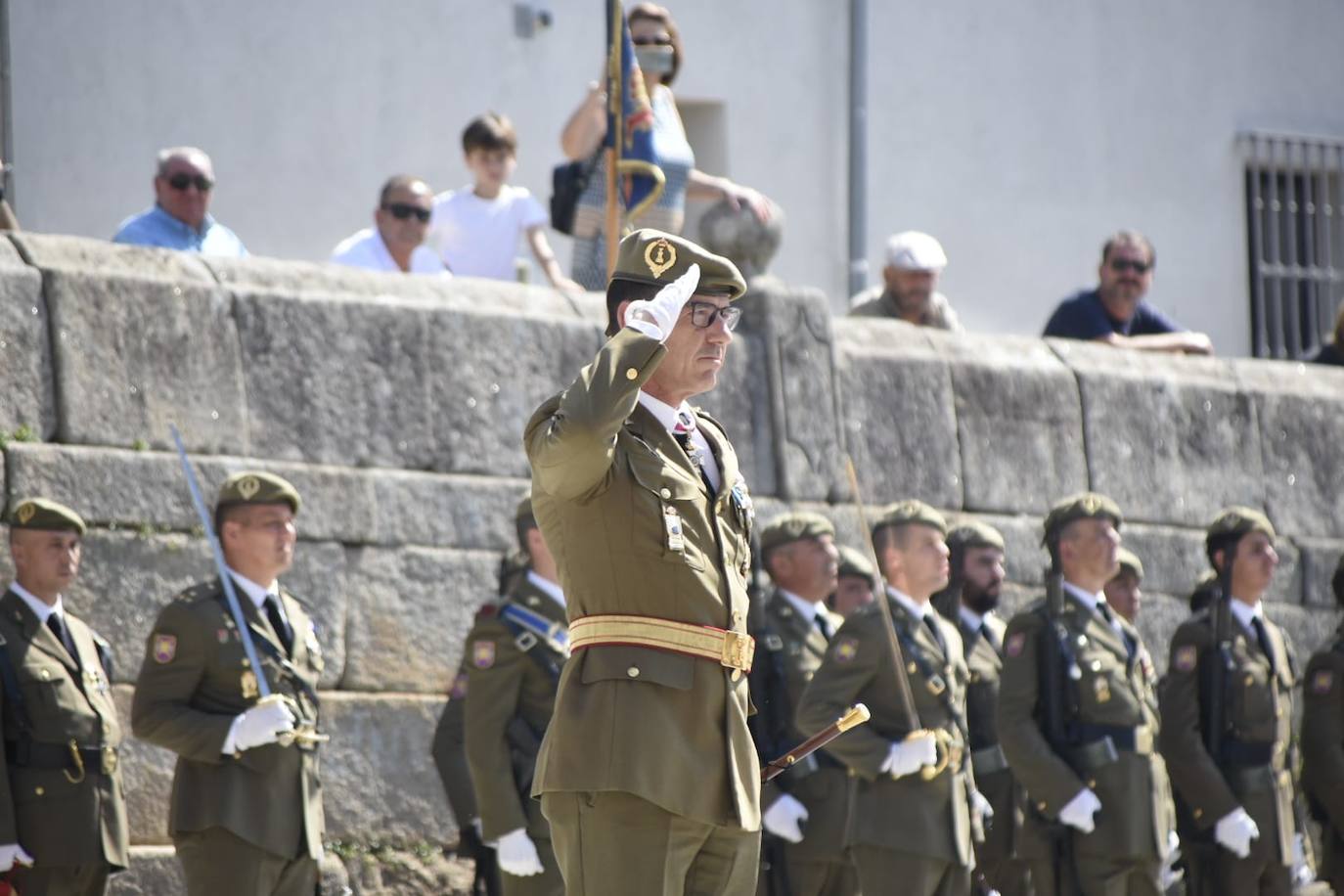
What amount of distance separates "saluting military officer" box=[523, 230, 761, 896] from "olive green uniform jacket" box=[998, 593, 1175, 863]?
3203 millimetres

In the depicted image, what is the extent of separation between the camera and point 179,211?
8.95 meters

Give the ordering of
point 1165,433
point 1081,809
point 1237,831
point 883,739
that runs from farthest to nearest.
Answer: point 1165,433
point 1237,831
point 1081,809
point 883,739

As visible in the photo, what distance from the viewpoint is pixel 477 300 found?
9.04m

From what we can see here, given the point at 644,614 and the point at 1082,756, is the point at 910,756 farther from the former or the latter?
the point at 644,614

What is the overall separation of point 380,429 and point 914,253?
2.72 metres

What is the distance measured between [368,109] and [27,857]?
15.4 feet

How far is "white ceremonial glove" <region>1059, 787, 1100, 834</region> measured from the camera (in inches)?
329

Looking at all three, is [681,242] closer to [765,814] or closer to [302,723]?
[302,723]

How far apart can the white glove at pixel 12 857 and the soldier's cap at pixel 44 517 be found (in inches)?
36.7

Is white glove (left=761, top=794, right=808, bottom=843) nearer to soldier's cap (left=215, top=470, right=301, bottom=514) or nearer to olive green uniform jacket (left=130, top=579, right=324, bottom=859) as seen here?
olive green uniform jacket (left=130, top=579, right=324, bottom=859)

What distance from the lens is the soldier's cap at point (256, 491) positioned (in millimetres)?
7453

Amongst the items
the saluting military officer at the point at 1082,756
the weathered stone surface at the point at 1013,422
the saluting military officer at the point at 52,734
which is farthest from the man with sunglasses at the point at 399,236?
the saluting military officer at the point at 1082,756

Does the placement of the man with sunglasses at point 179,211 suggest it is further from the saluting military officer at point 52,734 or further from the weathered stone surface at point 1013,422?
the weathered stone surface at point 1013,422

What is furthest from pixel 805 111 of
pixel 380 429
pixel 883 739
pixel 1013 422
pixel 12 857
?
pixel 12 857
